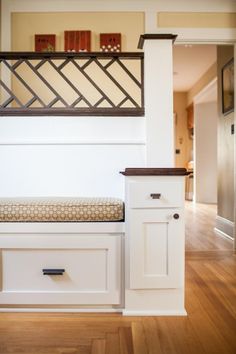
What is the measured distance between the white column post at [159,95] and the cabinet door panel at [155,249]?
462 mm

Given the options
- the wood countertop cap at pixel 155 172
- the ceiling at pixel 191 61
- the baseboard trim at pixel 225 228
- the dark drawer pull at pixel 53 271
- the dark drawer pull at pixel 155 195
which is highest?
the ceiling at pixel 191 61

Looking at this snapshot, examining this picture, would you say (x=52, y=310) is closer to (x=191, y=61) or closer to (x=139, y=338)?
(x=139, y=338)

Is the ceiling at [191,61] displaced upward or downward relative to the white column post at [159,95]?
upward

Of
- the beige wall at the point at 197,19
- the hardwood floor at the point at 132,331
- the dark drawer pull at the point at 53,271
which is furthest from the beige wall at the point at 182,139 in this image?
the dark drawer pull at the point at 53,271

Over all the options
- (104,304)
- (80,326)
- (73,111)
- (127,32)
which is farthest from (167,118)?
(127,32)

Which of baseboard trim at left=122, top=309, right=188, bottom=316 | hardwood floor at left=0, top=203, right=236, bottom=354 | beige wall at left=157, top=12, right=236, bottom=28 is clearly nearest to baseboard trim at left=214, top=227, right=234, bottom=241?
hardwood floor at left=0, top=203, right=236, bottom=354

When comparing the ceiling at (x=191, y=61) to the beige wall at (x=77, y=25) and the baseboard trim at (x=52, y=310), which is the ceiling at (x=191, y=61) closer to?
the beige wall at (x=77, y=25)

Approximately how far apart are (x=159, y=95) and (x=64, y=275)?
1.15 meters

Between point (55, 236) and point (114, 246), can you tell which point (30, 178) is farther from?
point (114, 246)

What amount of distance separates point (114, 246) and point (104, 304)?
0.99ft

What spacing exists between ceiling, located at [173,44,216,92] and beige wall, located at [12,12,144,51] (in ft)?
5.39

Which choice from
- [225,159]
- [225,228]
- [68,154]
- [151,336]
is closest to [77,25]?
[68,154]

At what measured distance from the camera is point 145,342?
4.53 ft

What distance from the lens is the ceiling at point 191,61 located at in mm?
5367
